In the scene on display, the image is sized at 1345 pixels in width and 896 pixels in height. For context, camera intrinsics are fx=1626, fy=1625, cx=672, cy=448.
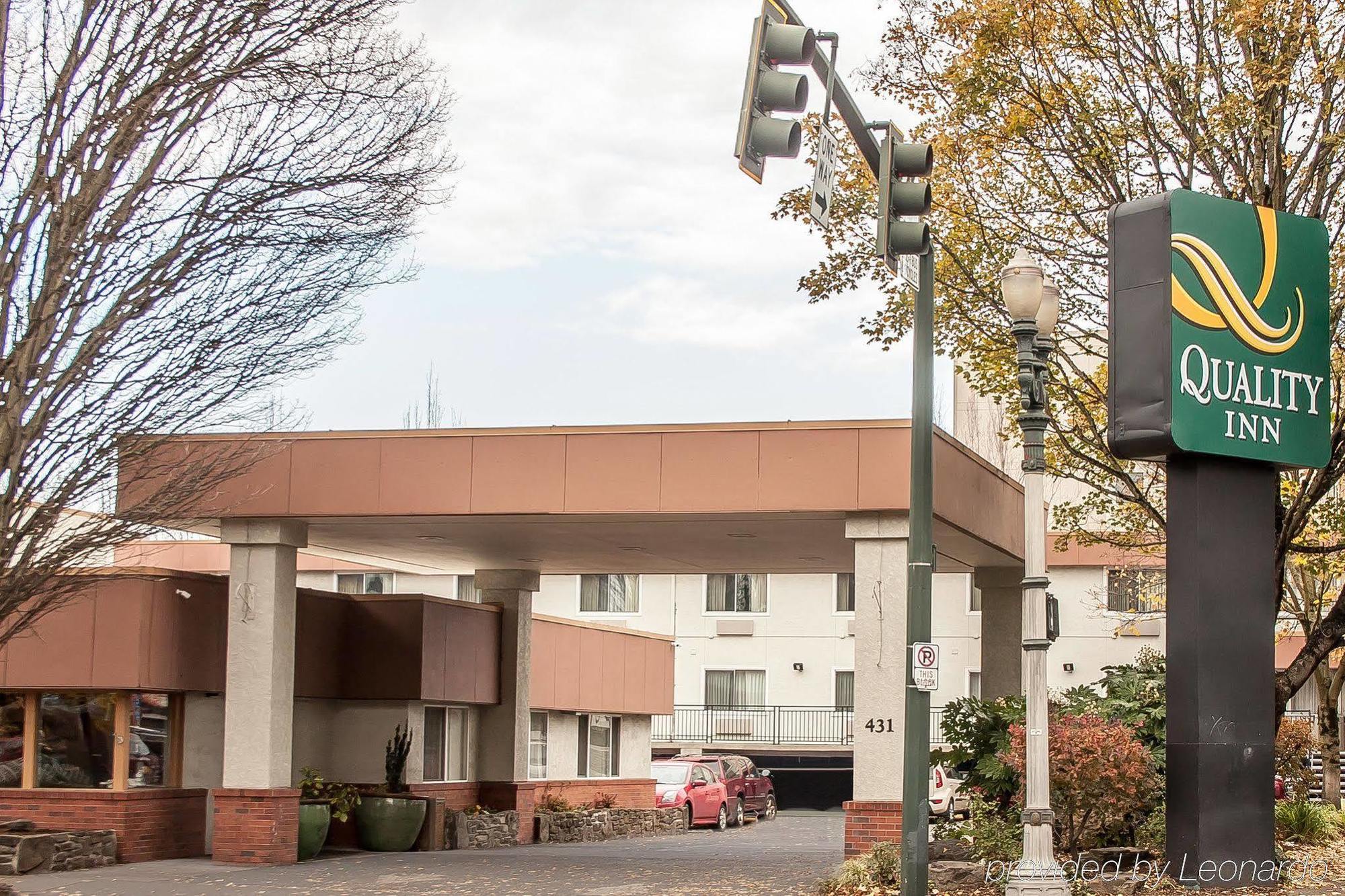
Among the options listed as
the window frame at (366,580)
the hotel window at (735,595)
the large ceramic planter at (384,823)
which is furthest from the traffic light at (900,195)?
the hotel window at (735,595)

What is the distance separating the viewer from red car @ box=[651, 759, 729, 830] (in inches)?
1356

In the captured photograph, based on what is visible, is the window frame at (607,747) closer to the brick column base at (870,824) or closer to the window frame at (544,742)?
the window frame at (544,742)

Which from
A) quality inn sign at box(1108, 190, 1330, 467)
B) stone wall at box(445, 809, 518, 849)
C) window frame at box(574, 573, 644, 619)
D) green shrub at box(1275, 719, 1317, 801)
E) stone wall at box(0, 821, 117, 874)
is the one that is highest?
quality inn sign at box(1108, 190, 1330, 467)

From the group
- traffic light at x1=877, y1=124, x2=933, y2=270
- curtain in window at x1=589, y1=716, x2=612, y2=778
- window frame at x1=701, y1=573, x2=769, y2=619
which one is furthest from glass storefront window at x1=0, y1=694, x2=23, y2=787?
window frame at x1=701, y1=573, x2=769, y2=619

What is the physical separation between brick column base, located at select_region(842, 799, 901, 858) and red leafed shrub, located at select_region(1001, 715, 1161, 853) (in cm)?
142

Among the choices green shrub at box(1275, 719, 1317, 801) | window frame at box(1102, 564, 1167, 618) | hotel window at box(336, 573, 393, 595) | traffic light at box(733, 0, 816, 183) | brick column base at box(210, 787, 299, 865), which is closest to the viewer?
traffic light at box(733, 0, 816, 183)

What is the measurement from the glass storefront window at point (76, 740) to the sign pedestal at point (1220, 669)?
1311 centimetres

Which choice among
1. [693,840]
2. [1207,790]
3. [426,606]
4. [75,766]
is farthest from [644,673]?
[1207,790]

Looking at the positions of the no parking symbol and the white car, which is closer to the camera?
the no parking symbol

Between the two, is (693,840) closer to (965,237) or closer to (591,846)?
(591,846)

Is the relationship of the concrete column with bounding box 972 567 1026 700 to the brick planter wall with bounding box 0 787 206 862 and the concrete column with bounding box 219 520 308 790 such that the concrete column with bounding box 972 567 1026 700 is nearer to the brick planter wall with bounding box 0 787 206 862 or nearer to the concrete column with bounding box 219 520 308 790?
the concrete column with bounding box 219 520 308 790

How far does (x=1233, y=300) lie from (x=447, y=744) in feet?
48.7

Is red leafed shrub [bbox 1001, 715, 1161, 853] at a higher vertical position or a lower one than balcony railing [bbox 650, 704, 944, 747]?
higher

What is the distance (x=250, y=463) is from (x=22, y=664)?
4.54 metres
